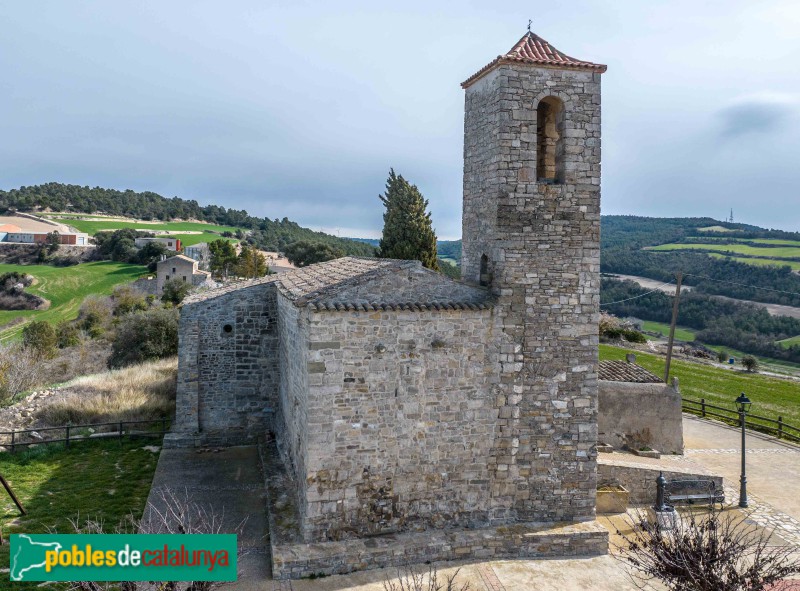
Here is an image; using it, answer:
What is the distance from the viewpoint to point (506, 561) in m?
9.34

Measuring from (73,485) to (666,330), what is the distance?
52.4 m

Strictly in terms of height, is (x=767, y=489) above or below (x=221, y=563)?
below

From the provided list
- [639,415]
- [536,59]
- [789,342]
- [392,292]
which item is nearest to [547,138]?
[536,59]

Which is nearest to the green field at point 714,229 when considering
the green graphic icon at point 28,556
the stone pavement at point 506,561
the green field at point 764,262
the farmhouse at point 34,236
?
the green field at point 764,262

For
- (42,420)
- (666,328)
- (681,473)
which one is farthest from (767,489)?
(666,328)

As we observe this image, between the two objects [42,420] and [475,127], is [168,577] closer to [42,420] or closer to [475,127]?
[475,127]

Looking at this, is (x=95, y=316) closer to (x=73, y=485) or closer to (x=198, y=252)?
(x=73, y=485)

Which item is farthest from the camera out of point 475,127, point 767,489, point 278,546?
point 767,489

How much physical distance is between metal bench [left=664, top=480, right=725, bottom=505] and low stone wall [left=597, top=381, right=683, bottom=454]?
1841 mm

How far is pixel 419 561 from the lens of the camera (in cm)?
908

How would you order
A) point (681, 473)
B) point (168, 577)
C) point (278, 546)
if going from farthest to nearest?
point (681, 473) → point (278, 546) → point (168, 577)

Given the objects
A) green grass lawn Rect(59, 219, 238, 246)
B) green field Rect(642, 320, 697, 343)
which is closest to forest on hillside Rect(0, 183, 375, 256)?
green grass lawn Rect(59, 219, 238, 246)

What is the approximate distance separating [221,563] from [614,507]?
27.4 ft

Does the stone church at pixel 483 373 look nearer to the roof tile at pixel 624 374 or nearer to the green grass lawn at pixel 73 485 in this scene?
the green grass lawn at pixel 73 485
